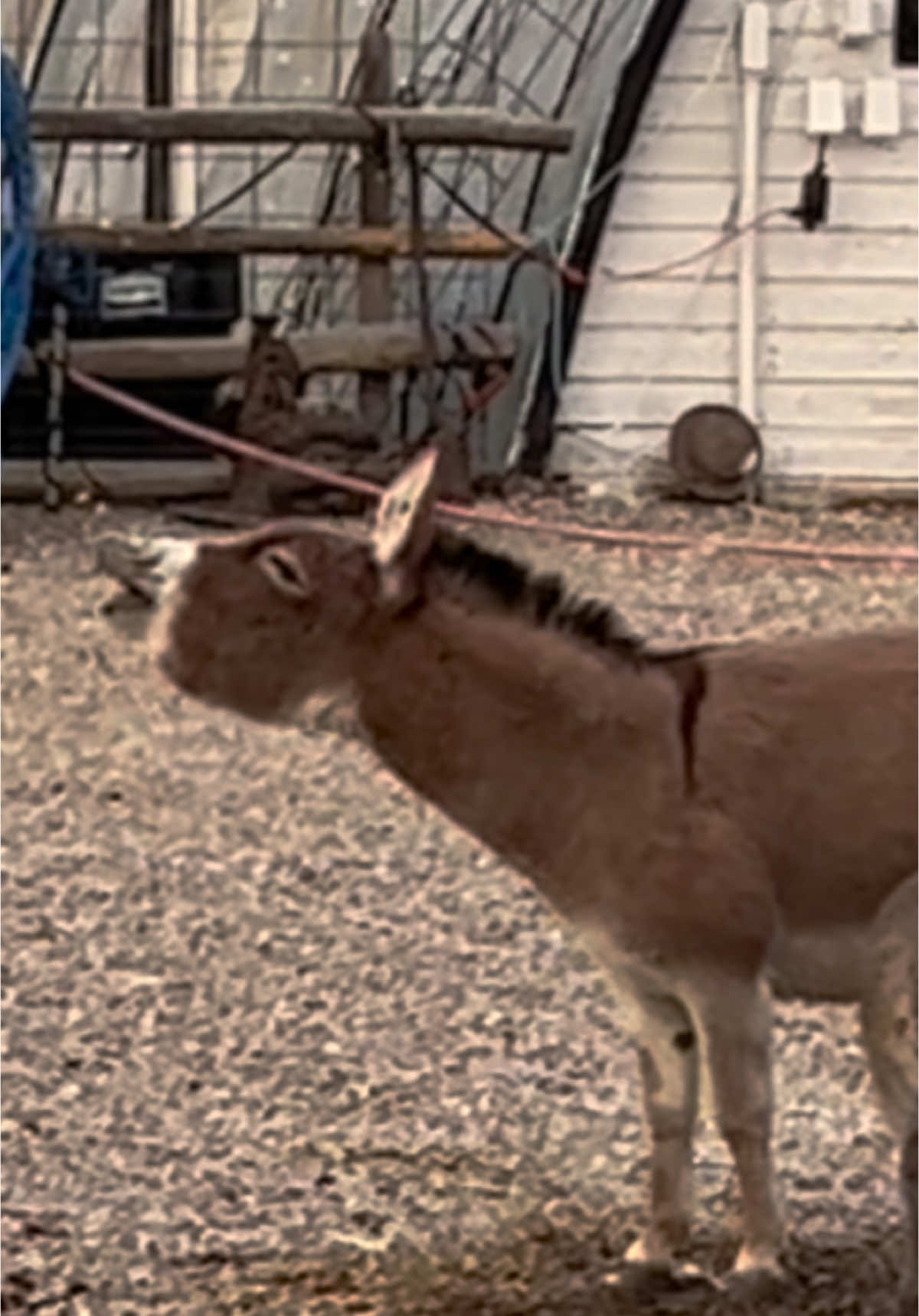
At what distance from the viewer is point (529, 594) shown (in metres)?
0.70

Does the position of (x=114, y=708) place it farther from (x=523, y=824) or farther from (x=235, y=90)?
(x=523, y=824)

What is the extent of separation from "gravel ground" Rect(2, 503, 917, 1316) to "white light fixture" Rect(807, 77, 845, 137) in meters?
0.19

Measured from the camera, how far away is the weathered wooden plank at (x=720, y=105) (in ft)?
3.23

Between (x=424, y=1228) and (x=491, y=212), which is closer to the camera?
(x=424, y=1228)

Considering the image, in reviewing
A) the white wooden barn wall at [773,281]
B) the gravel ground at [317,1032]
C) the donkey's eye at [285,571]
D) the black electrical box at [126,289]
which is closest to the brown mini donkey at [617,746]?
the donkey's eye at [285,571]

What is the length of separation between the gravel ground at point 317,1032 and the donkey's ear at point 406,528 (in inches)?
5.2

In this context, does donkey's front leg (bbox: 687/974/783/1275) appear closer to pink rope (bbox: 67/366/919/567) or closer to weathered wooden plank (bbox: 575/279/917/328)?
pink rope (bbox: 67/366/919/567)

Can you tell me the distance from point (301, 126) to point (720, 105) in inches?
11.9

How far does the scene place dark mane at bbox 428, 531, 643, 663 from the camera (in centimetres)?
69

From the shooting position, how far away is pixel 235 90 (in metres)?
1.17

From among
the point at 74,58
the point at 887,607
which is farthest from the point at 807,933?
the point at 74,58

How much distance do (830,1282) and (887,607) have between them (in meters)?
0.30

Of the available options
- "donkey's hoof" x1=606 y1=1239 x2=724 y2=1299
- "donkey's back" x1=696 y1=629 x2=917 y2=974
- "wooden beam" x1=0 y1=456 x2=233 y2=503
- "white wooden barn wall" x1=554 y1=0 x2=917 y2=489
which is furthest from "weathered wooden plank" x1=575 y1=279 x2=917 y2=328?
"donkey's hoof" x1=606 y1=1239 x2=724 y2=1299

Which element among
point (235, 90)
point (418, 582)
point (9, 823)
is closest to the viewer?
point (418, 582)
